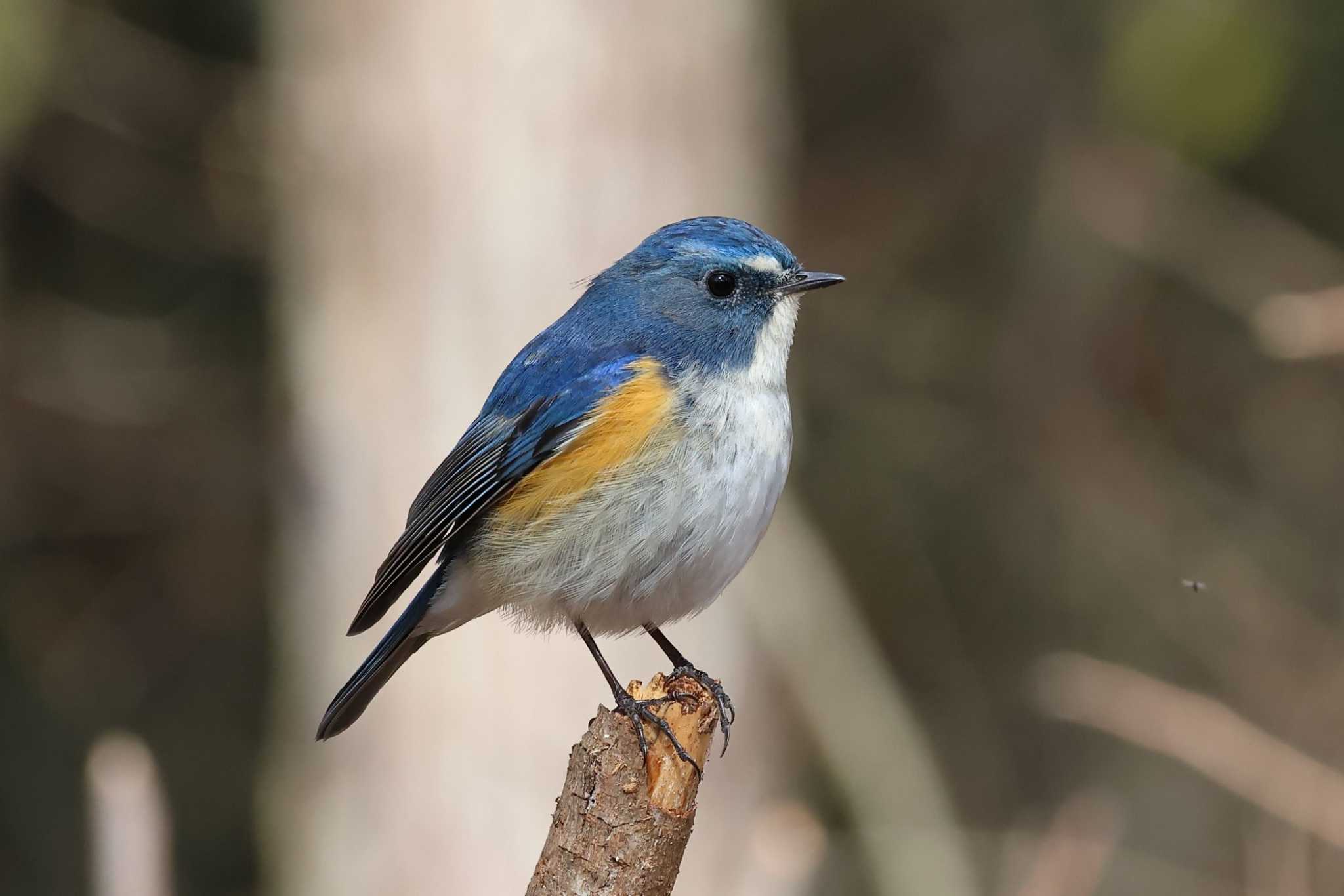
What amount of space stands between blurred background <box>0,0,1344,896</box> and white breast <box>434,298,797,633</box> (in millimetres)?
1520

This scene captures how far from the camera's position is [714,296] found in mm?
3809

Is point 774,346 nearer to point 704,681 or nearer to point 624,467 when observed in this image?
point 624,467

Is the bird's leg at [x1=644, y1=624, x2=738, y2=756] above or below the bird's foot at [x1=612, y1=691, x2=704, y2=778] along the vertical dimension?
above

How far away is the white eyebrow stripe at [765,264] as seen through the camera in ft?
12.4

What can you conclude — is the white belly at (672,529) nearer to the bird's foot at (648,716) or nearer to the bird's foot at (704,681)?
the bird's foot at (704,681)

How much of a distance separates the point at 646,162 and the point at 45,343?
3.53m

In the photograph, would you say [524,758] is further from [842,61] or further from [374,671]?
[842,61]

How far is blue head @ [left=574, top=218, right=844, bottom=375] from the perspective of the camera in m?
3.73

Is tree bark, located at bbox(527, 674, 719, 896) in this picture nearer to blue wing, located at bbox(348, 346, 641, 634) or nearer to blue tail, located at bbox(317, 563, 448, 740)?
blue wing, located at bbox(348, 346, 641, 634)

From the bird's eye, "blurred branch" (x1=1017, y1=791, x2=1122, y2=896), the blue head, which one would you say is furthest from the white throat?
"blurred branch" (x1=1017, y1=791, x2=1122, y2=896)

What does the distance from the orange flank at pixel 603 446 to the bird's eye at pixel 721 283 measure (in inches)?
10.7

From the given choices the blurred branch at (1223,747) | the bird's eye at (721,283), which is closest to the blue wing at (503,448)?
the bird's eye at (721,283)

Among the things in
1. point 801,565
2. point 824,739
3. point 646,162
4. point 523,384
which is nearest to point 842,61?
point 646,162

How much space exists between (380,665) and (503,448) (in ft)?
1.96
